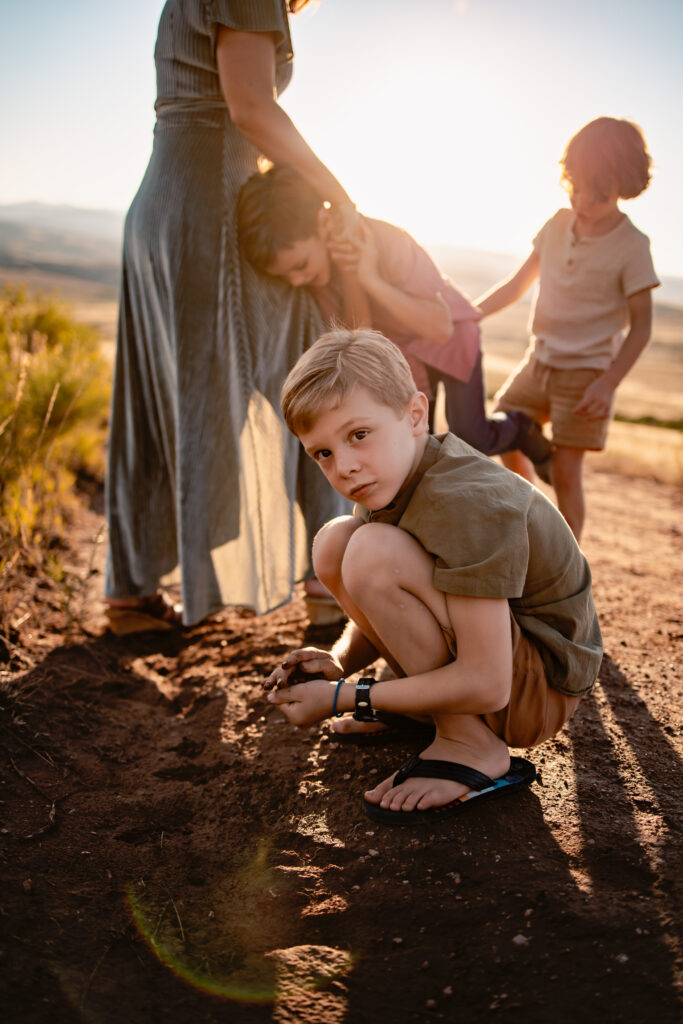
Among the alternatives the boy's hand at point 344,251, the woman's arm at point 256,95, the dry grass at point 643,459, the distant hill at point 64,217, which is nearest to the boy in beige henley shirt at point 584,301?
the boy's hand at point 344,251

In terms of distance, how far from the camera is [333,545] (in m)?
1.81

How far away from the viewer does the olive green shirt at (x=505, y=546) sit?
1.50 meters

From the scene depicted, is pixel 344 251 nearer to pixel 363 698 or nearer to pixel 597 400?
pixel 597 400

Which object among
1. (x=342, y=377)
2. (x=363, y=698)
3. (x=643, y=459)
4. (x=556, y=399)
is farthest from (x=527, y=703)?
(x=643, y=459)

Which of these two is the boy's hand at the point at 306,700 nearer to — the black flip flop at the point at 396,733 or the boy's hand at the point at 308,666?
the boy's hand at the point at 308,666

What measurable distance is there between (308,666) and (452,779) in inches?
15.5

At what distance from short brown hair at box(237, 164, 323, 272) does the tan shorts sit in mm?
1413

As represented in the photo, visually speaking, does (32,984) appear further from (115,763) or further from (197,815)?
(115,763)

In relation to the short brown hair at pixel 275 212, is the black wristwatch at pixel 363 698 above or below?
below

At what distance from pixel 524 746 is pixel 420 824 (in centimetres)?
31

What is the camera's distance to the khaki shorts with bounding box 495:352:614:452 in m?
3.07

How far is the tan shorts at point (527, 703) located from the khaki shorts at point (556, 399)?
1.51 metres

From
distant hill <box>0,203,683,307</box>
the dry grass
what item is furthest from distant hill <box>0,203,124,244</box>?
the dry grass

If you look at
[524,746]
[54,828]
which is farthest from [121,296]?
[524,746]
